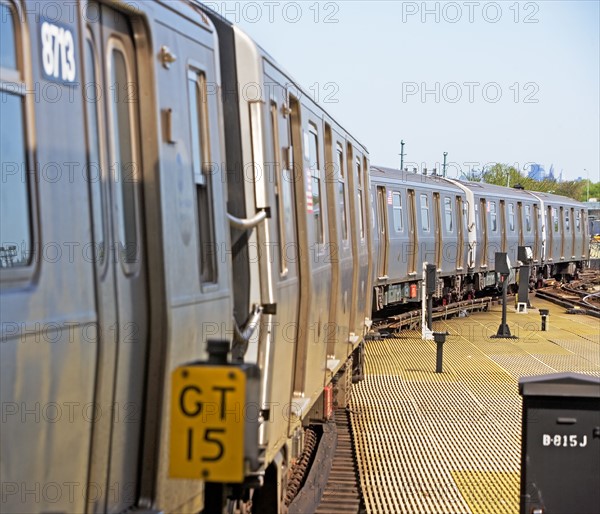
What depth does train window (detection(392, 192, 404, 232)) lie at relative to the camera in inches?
822

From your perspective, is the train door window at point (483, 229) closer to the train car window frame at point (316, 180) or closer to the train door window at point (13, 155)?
the train car window frame at point (316, 180)

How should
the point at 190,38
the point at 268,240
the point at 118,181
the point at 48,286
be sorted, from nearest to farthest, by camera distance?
the point at 48,286
the point at 118,181
the point at 190,38
the point at 268,240

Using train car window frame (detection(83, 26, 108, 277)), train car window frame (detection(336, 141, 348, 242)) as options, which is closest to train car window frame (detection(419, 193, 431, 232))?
train car window frame (detection(336, 141, 348, 242))

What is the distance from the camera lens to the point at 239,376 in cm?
301

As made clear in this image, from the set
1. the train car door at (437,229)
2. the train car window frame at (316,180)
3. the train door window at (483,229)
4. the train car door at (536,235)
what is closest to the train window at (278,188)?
the train car window frame at (316,180)

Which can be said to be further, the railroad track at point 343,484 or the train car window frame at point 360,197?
the train car window frame at point 360,197

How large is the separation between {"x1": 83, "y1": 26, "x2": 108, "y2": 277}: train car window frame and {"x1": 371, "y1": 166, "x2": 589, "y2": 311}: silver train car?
50.6ft

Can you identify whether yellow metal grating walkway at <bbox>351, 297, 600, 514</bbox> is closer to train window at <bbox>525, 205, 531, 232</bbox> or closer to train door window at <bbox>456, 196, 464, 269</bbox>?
train door window at <bbox>456, 196, 464, 269</bbox>

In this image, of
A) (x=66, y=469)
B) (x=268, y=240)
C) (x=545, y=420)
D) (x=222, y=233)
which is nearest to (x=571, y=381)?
(x=545, y=420)

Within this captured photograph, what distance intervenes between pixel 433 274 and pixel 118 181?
14.8 meters

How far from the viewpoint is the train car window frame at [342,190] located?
377 inches

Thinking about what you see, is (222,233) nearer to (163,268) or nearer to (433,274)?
(163,268)

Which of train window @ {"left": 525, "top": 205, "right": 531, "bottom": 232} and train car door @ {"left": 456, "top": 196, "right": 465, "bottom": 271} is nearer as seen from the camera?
train car door @ {"left": 456, "top": 196, "right": 465, "bottom": 271}

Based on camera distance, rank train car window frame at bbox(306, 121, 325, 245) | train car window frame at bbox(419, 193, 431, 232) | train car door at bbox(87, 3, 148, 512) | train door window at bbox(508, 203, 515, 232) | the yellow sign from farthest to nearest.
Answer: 1. train door window at bbox(508, 203, 515, 232)
2. train car window frame at bbox(419, 193, 431, 232)
3. train car window frame at bbox(306, 121, 325, 245)
4. train car door at bbox(87, 3, 148, 512)
5. the yellow sign
